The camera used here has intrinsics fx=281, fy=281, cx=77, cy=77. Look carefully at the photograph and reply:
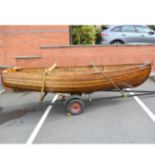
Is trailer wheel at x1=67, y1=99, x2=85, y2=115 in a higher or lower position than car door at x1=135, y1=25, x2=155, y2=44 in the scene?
lower

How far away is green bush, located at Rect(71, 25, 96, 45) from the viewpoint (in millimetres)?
13008

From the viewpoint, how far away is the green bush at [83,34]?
42.7ft

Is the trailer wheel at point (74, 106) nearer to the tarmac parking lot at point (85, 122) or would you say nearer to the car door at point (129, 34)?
the tarmac parking lot at point (85, 122)

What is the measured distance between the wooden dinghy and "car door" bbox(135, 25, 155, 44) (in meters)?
5.73

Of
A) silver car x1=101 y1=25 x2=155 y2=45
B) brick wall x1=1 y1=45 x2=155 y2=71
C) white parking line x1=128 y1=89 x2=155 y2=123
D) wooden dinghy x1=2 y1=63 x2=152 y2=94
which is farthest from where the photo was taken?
silver car x1=101 y1=25 x2=155 y2=45

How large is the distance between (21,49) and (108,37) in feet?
13.8

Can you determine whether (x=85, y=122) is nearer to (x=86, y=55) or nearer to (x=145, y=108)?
(x=145, y=108)

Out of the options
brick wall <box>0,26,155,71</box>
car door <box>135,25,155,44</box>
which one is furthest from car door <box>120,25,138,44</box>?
brick wall <box>0,26,155,71</box>

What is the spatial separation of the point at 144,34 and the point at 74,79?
698 centimetres

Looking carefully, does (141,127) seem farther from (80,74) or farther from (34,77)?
(34,77)

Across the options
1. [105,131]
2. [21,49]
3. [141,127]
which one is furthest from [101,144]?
[21,49]

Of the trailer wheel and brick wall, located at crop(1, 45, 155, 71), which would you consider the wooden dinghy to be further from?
brick wall, located at crop(1, 45, 155, 71)

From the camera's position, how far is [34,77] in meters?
6.99

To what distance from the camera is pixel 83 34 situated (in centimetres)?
1319
